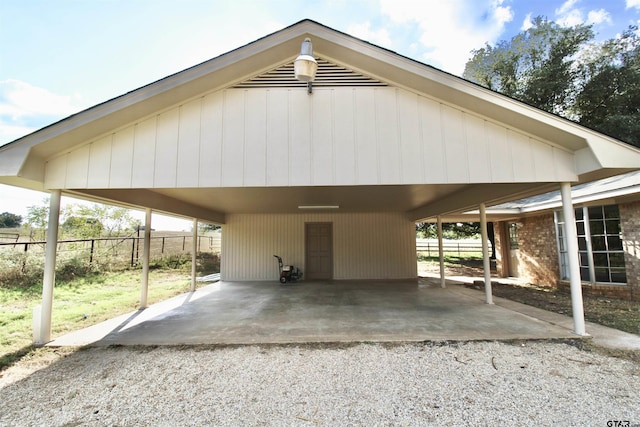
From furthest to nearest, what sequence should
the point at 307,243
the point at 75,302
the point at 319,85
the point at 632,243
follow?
the point at 307,243 < the point at 75,302 < the point at 632,243 < the point at 319,85

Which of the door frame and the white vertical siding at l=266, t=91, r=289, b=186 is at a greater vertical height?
the white vertical siding at l=266, t=91, r=289, b=186

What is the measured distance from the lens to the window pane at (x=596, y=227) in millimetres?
6242

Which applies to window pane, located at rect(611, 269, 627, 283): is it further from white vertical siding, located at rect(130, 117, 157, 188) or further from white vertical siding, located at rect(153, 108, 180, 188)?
white vertical siding, located at rect(130, 117, 157, 188)

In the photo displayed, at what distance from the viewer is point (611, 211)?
6062mm

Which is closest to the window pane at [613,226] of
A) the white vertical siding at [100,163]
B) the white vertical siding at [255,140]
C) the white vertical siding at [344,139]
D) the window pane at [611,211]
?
the window pane at [611,211]

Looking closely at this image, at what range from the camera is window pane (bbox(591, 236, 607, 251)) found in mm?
6211

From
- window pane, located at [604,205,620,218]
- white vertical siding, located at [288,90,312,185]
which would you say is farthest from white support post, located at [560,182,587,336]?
window pane, located at [604,205,620,218]

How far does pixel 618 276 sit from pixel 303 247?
25.9ft

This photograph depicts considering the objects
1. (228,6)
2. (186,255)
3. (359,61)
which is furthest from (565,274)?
(186,255)

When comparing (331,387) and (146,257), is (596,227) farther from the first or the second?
(146,257)

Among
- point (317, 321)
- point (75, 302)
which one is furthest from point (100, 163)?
point (75, 302)

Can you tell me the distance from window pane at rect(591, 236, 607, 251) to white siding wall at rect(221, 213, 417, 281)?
14.7 ft

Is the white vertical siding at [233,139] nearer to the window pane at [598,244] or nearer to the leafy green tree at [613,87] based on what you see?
the window pane at [598,244]

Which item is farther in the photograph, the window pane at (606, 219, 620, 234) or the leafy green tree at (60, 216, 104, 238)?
the leafy green tree at (60, 216, 104, 238)
